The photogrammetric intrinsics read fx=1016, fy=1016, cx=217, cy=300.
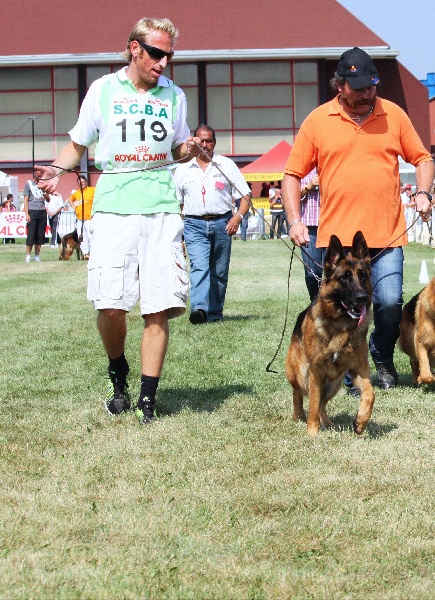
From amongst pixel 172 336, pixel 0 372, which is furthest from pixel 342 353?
pixel 172 336

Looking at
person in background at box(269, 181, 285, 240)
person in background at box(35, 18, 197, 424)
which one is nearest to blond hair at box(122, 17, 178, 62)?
person in background at box(35, 18, 197, 424)

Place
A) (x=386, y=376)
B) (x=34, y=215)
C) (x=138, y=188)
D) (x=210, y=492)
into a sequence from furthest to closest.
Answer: (x=34, y=215), (x=386, y=376), (x=138, y=188), (x=210, y=492)

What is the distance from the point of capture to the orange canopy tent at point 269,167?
129 ft

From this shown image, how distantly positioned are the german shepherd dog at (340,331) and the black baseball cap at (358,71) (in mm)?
1047

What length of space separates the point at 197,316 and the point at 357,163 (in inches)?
205

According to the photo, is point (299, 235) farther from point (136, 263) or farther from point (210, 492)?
point (210, 492)

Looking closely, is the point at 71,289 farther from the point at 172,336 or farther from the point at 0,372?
the point at 0,372

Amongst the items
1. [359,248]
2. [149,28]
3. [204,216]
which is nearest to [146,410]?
[359,248]

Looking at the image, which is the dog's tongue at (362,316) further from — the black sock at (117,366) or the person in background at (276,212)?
the person in background at (276,212)

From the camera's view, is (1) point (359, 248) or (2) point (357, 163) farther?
(2) point (357, 163)

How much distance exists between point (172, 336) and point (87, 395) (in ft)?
11.3

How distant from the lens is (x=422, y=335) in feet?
25.5

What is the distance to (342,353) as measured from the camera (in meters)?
5.94

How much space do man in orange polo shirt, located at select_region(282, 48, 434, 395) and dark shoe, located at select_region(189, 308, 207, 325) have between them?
15.6 ft
